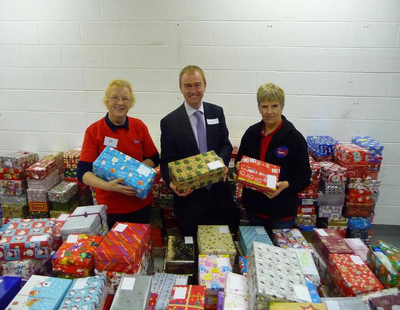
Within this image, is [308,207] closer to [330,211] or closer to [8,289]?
[330,211]

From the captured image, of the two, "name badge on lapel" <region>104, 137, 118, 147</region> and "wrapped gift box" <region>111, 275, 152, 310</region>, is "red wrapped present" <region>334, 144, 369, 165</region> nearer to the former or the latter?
"name badge on lapel" <region>104, 137, 118, 147</region>

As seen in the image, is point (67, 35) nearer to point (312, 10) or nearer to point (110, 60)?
point (110, 60)

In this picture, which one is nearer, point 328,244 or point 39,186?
point 328,244

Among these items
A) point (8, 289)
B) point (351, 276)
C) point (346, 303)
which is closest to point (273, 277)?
point (346, 303)

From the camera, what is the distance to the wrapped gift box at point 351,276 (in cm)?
158

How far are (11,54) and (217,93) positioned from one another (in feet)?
7.69

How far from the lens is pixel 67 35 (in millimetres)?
3324

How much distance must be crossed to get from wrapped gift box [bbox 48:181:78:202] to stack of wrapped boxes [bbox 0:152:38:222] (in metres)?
0.34

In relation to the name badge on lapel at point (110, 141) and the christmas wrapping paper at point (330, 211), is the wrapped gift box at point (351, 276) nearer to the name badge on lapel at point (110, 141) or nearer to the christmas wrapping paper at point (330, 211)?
the christmas wrapping paper at point (330, 211)

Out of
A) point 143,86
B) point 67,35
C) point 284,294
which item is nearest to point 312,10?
point 143,86

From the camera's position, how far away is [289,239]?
2150mm

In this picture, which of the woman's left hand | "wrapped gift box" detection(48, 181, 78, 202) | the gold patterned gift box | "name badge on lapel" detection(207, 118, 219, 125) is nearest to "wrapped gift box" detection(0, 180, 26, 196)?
"wrapped gift box" detection(48, 181, 78, 202)

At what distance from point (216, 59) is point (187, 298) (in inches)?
100

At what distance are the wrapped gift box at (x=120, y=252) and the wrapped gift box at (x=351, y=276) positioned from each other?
3.65 ft
